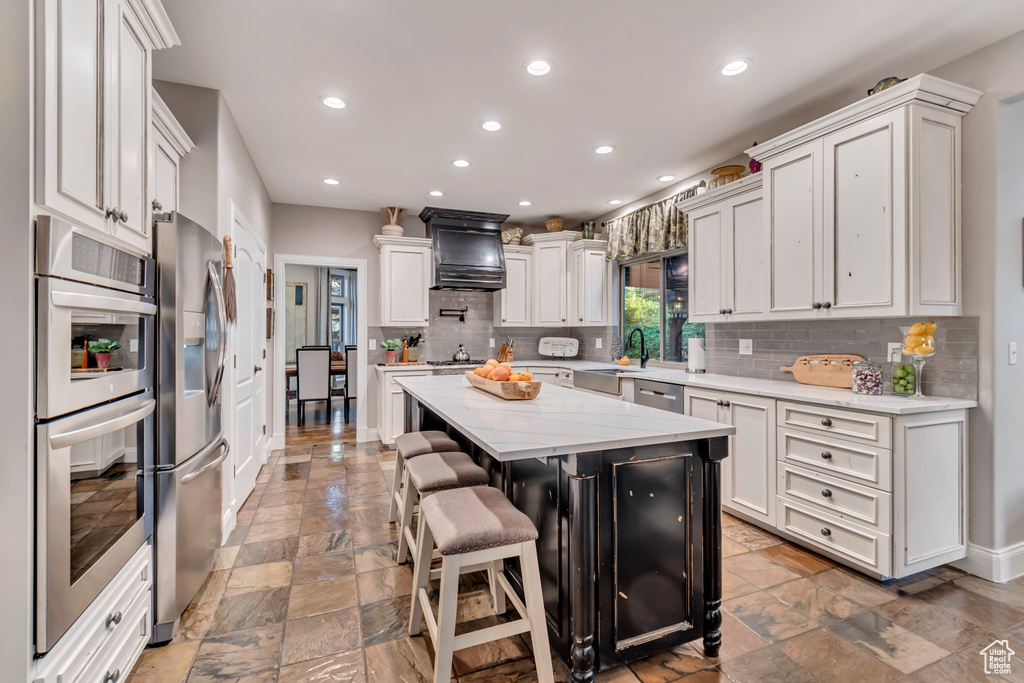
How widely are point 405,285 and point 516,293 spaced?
132 cm

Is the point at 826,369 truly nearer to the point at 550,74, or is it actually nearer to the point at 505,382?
the point at 505,382

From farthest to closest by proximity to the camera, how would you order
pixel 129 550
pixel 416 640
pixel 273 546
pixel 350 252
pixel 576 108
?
1. pixel 350 252
2. pixel 576 108
3. pixel 273 546
4. pixel 416 640
5. pixel 129 550

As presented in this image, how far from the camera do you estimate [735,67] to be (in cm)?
247

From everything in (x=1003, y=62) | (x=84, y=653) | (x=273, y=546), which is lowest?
(x=273, y=546)

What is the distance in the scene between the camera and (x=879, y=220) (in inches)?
93.8

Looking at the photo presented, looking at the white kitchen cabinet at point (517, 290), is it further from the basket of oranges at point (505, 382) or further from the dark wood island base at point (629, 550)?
the dark wood island base at point (629, 550)

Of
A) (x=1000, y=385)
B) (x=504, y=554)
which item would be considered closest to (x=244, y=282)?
(x=504, y=554)

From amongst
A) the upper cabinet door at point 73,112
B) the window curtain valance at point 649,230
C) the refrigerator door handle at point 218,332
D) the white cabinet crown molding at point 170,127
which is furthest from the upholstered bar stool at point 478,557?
the window curtain valance at point 649,230

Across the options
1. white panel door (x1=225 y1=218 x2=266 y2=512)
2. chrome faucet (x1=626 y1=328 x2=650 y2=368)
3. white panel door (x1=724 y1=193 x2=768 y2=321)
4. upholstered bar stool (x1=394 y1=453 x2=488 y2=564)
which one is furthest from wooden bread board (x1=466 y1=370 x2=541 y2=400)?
chrome faucet (x1=626 y1=328 x2=650 y2=368)

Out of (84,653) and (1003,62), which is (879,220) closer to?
(1003,62)

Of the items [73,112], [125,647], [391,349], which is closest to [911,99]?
[73,112]

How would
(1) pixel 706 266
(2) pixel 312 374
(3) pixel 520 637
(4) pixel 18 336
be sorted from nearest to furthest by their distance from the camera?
(4) pixel 18 336 → (3) pixel 520 637 → (1) pixel 706 266 → (2) pixel 312 374

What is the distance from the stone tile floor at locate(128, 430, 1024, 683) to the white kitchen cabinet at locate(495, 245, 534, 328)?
333 centimetres

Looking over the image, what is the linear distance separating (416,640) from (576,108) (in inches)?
116
